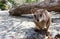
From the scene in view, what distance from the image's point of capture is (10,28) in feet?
9.43

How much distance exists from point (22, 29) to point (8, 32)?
10.6 inches

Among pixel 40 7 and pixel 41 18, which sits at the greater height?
pixel 41 18

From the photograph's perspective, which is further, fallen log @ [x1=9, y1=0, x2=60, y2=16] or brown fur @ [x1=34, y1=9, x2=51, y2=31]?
fallen log @ [x1=9, y1=0, x2=60, y2=16]

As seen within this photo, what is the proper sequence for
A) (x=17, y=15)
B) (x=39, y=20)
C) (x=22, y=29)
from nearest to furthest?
(x=39, y=20), (x=22, y=29), (x=17, y=15)

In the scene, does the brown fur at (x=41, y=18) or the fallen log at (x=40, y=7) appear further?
the fallen log at (x=40, y=7)

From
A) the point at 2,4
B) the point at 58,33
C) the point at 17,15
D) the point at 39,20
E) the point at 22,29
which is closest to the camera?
the point at 39,20

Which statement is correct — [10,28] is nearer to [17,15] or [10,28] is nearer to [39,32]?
[39,32]

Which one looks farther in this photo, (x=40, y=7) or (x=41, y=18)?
(x=40, y=7)

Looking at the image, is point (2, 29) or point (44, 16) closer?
point (44, 16)

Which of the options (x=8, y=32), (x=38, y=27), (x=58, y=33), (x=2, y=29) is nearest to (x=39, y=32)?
(x=38, y=27)

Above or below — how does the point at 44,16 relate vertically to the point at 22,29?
above

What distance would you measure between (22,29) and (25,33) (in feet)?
0.76

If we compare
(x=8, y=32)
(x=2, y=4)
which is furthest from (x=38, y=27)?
(x=2, y=4)

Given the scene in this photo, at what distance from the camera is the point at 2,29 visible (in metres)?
2.82
